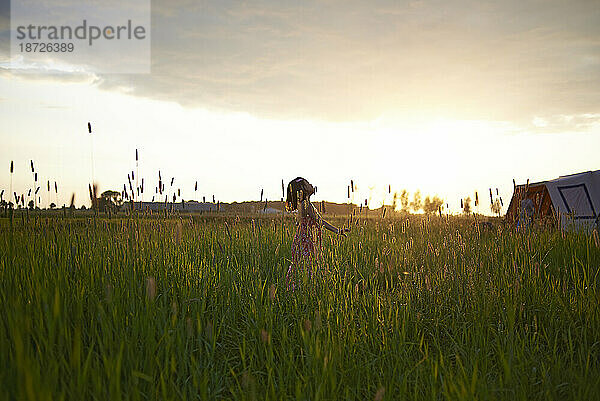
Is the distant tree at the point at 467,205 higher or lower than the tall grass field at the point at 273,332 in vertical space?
higher

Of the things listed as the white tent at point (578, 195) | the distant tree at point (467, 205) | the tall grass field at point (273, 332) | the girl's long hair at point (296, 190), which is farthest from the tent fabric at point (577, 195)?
the tall grass field at point (273, 332)

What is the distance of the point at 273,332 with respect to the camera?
323 cm

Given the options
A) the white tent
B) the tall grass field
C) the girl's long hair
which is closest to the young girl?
the girl's long hair

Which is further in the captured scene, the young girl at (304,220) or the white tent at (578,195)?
the white tent at (578,195)

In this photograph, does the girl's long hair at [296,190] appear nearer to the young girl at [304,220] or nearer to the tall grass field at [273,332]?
the young girl at [304,220]

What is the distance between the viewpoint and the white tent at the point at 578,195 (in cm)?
1177

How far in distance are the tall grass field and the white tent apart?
375 inches

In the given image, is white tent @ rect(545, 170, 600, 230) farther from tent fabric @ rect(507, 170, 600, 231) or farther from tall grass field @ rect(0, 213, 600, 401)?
tall grass field @ rect(0, 213, 600, 401)

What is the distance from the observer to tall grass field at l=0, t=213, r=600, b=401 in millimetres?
2270

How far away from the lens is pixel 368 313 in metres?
3.45

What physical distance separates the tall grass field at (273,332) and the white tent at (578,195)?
31.3 ft

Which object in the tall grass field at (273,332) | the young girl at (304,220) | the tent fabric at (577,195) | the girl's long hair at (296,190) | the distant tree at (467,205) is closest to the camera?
the tall grass field at (273,332)

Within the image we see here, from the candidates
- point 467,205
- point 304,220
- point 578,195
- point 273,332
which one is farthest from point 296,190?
point 578,195

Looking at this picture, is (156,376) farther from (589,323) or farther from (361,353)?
(589,323)
